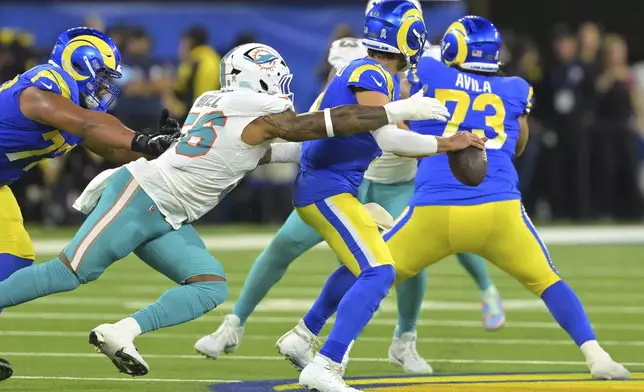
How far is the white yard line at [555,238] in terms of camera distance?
1546 centimetres

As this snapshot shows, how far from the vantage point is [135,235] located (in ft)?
23.0

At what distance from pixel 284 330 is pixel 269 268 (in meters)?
1.54

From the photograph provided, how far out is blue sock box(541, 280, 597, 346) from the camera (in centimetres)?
763

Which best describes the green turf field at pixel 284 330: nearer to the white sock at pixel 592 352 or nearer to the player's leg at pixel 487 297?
the player's leg at pixel 487 297

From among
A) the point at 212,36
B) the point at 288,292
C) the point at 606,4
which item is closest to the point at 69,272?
the point at 288,292

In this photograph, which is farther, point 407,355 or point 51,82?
point 407,355

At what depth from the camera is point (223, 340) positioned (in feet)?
27.6

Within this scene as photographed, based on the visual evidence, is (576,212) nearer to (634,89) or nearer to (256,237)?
(634,89)

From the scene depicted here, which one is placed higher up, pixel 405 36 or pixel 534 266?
pixel 405 36

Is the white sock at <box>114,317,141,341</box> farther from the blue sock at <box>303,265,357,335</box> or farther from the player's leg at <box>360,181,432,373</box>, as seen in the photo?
the player's leg at <box>360,181,432,373</box>

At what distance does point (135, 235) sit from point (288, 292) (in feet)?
17.1

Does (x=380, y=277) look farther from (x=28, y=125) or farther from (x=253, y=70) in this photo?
(x=28, y=125)

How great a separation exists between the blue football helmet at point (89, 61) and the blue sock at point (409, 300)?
79.7 inches

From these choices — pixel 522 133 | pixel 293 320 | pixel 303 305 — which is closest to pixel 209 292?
pixel 522 133
